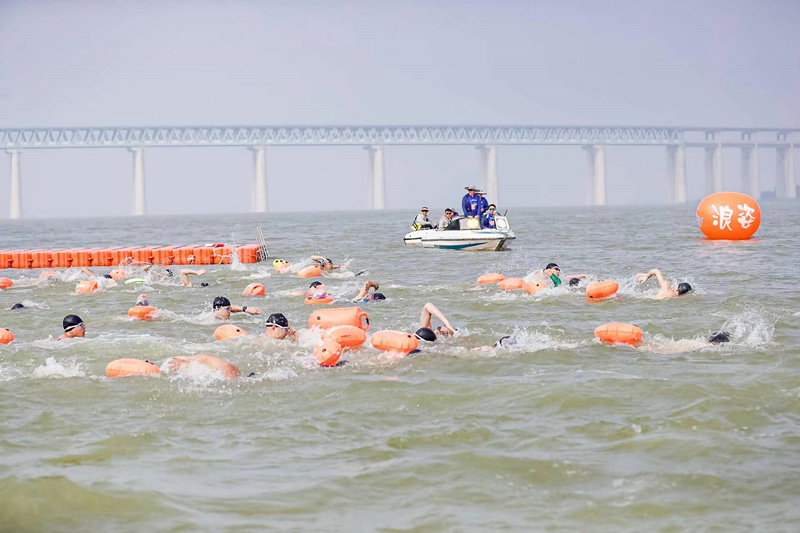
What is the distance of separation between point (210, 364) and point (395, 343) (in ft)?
8.07

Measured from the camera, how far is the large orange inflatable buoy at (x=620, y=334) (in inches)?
527

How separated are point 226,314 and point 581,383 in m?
8.03

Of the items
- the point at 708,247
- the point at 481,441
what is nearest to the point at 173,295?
the point at 481,441

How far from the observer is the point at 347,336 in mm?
13109

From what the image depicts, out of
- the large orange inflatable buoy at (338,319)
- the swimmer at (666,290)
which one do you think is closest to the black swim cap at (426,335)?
the large orange inflatable buoy at (338,319)

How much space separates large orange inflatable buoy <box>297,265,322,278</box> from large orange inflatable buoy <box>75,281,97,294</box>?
549cm

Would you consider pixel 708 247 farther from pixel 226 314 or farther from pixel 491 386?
pixel 491 386

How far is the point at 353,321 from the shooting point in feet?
47.1

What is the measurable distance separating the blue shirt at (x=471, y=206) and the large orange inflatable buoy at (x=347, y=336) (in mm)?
24038

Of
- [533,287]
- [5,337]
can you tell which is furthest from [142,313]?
[533,287]

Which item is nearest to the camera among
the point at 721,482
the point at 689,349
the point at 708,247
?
the point at 721,482

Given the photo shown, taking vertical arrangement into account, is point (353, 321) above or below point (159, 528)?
above

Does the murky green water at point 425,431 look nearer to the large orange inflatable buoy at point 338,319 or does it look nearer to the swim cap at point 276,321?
the swim cap at point 276,321

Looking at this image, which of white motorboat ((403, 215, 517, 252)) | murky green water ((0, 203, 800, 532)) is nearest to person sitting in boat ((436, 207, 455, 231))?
white motorboat ((403, 215, 517, 252))
